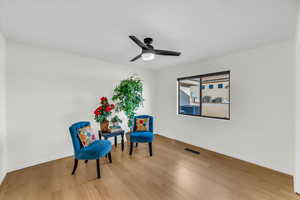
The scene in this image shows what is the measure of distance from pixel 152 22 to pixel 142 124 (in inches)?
91.7

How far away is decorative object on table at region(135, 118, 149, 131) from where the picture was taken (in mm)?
3256

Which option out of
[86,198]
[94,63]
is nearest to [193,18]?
[94,63]

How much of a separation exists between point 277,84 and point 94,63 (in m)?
3.92

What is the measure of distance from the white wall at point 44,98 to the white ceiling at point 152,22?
387mm

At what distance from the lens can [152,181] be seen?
2.05 metres

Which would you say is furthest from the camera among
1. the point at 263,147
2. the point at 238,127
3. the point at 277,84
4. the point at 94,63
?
the point at 94,63

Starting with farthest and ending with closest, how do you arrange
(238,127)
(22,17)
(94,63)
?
(94,63) → (238,127) → (22,17)

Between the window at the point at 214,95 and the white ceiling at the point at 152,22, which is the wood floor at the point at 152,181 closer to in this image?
the window at the point at 214,95

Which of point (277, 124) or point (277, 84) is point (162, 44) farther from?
point (277, 124)

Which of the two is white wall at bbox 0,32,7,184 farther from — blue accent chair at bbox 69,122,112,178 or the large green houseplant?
the large green houseplant

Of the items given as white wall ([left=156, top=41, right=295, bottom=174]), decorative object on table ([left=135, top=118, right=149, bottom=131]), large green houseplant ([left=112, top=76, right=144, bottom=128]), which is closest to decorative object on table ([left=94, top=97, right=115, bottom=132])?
large green houseplant ([left=112, top=76, right=144, bottom=128])

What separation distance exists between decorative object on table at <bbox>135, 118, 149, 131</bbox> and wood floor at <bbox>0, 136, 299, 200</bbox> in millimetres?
719

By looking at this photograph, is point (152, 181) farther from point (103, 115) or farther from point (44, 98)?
point (44, 98)

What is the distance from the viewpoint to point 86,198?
1.70 meters
